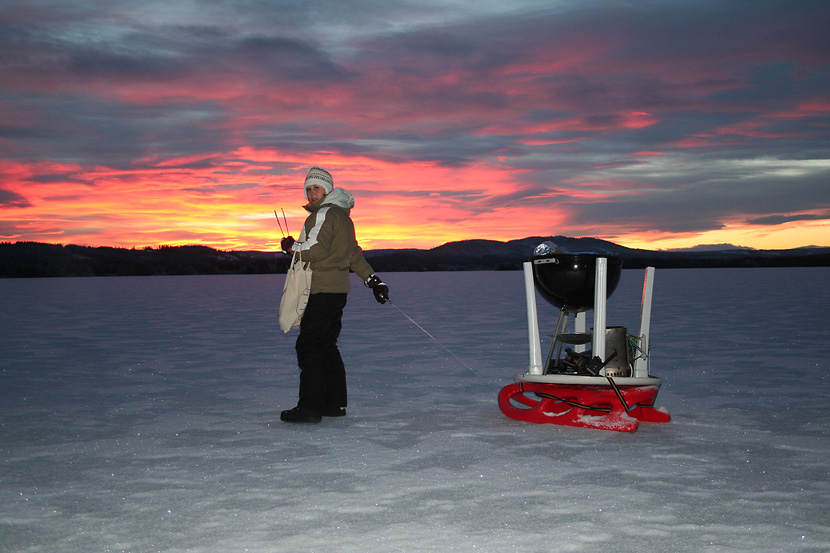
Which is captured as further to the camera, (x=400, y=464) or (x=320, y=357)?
(x=320, y=357)

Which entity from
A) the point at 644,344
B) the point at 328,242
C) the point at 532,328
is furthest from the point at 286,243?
the point at 644,344

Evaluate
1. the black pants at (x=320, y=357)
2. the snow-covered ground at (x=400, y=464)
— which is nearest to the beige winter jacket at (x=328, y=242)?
the black pants at (x=320, y=357)

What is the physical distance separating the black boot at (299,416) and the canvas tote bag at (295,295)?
584 millimetres

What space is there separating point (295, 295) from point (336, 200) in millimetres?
775

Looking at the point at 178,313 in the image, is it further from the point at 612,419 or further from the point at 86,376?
the point at 612,419

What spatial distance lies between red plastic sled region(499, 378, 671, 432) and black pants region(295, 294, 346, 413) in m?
1.23

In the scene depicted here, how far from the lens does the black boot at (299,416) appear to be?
5.33 meters

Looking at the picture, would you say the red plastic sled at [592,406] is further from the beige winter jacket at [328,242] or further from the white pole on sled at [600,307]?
the beige winter jacket at [328,242]

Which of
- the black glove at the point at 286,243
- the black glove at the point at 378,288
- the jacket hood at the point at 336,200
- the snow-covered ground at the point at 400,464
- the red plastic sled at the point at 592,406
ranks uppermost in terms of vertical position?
the jacket hood at the point at 336,200

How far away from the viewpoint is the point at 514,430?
5066mm

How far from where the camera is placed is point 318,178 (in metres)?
5.73

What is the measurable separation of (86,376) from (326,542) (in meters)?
5.82

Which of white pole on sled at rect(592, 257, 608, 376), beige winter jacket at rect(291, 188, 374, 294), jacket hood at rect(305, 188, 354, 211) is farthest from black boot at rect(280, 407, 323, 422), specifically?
white pole on sled at rect(592, 257, 608, 376)

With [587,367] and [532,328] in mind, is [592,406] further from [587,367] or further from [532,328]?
[532,328]
